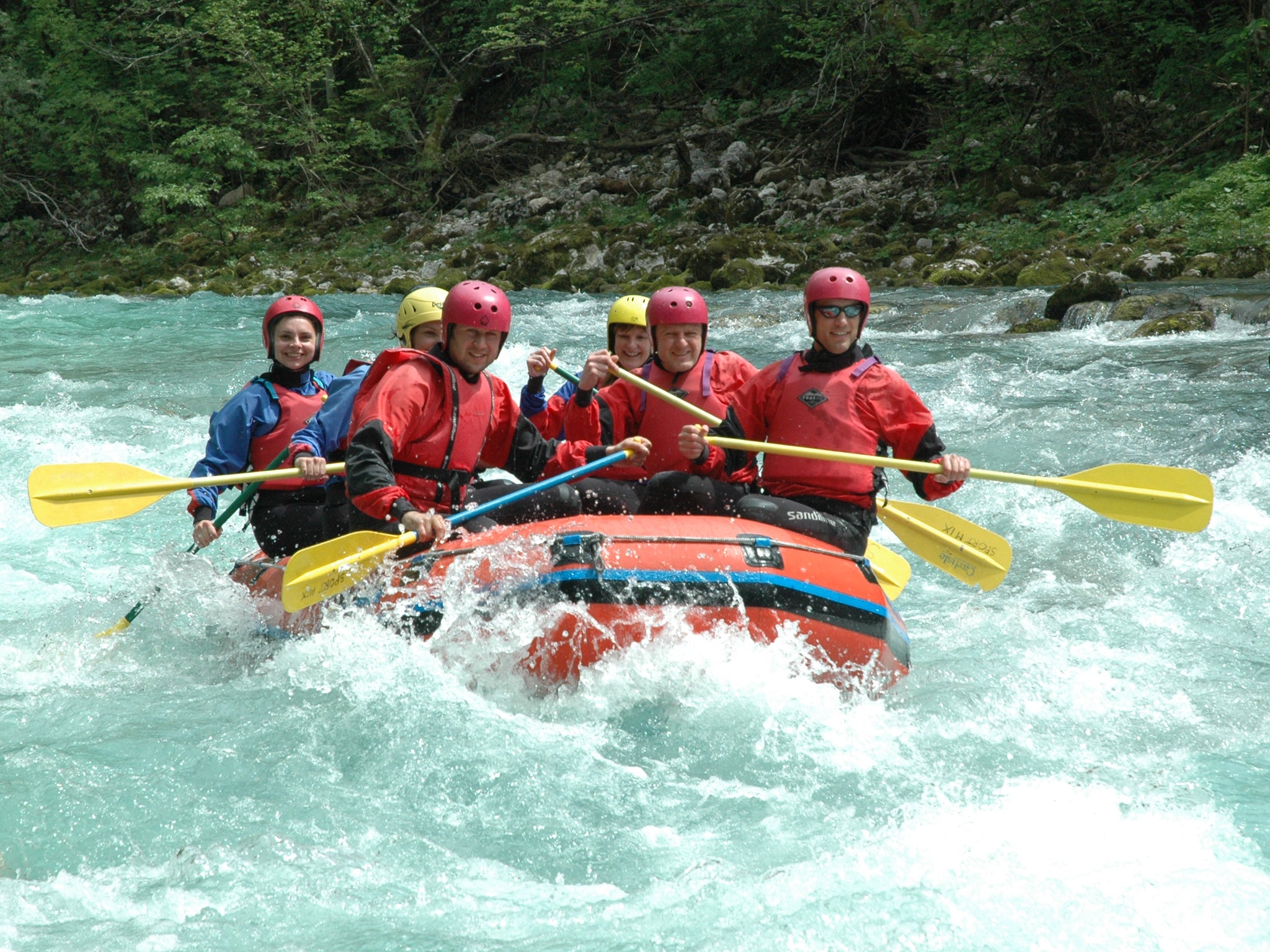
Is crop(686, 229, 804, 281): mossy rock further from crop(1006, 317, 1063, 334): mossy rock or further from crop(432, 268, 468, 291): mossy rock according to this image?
crop(1006, 317, 1063, 334): mossy rock

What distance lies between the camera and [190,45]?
24.0m

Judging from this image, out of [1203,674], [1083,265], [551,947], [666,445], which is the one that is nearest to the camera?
[551,947]

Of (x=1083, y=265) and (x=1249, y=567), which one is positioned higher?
(x=1083, y=265)

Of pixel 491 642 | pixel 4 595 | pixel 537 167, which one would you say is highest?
pixel 537 167

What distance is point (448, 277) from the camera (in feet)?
57.5

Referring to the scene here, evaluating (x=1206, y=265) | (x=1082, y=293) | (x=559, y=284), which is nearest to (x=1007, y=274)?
(x=1206, y=265)

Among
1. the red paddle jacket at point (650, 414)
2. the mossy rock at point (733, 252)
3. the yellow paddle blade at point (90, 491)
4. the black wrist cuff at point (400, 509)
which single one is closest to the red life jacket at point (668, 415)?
the red paddle jacket at point (650, 414)

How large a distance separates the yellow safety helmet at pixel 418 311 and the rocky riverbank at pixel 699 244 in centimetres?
728

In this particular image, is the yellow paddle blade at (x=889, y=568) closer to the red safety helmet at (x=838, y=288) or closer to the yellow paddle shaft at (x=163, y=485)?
the red safety helmet at (x=838, y=288)

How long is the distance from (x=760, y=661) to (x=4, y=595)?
391cm

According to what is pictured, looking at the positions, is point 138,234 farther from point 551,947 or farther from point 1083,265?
point 551,947

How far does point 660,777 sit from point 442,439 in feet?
4.76

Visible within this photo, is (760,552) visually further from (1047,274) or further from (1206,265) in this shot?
(1047,274)

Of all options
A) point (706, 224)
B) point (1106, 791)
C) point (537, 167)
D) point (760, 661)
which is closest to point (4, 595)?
point (760, 661)
